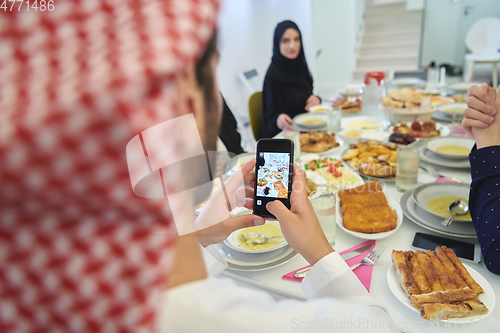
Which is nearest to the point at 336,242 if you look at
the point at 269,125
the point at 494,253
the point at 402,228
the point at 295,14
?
the point at 402,228

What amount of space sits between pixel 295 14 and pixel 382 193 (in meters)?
5.03

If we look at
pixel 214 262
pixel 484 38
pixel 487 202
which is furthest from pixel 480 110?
pixel 484 38

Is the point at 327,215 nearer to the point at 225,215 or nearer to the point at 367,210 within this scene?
the point at 367,210

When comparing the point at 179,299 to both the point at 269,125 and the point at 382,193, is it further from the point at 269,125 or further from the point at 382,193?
the point at 269,125

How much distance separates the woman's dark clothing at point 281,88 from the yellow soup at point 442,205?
1.65 metres

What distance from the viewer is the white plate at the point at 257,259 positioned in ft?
2.80

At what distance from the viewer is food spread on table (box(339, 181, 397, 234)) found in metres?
0.95

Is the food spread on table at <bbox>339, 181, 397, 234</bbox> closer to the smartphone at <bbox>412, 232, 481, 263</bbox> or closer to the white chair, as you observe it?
the smartphone at <bbox>412, 232, 481, 263</bbox>

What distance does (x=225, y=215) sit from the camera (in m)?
0.85

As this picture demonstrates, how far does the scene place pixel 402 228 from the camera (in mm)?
1004

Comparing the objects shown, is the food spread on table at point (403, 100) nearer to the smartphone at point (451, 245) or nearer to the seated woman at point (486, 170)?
the seated woman at point (486, 170)

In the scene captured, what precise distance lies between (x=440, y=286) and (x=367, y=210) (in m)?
0.35

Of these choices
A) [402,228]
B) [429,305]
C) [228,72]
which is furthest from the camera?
[228,72]

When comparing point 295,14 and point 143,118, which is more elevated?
point 295,14
